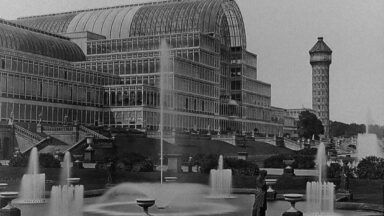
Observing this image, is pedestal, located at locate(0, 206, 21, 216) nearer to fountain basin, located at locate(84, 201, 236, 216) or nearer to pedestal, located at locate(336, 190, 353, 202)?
fountain basin, located at locate(84, 201, 236, 216)

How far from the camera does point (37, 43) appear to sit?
89.6 meters

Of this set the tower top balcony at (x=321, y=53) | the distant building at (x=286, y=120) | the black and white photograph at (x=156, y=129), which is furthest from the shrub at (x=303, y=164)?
the tower top balcony at (x=321, y=53)

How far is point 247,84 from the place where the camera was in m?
123

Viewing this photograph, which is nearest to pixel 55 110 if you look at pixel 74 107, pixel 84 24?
pixel 74 107

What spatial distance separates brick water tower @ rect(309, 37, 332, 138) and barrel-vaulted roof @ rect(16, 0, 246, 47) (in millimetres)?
66433

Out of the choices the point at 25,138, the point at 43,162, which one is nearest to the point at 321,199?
the point at 43,162

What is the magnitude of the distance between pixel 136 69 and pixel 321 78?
10394cm

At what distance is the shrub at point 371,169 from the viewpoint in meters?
34.8

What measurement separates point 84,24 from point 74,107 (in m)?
43.3

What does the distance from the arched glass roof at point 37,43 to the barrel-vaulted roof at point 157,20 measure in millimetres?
13956

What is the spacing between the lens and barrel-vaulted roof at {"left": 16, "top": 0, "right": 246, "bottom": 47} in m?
113

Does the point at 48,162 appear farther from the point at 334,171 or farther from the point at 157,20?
the point at 157,20

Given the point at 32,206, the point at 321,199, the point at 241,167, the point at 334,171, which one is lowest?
the point at 32,206

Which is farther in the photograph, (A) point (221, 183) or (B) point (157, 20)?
(B) point (157, 20)
